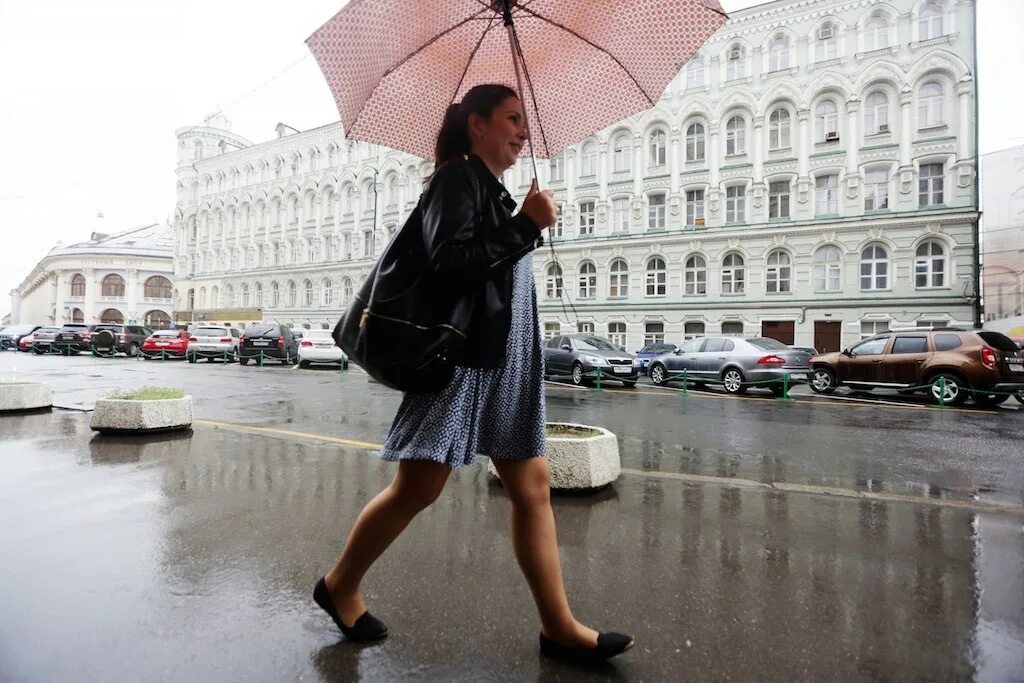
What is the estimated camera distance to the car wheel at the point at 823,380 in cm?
1396

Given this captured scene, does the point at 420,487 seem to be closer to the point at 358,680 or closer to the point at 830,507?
the point at 358,680

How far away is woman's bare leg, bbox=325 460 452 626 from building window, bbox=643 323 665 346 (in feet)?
96.3

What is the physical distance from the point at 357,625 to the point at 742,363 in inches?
547

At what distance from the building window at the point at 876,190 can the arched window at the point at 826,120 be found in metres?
2.64

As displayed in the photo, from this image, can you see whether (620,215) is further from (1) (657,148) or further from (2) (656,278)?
(2) (656,278)

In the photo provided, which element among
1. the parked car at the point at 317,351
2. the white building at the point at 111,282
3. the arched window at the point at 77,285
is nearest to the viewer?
the parked car at the point at 317,351

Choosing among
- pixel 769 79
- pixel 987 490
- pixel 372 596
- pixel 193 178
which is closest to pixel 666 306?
pixel 769 79

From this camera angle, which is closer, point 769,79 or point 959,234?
point 959,234

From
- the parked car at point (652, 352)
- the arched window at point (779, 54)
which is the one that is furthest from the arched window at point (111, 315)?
the arched window at point (779, 54)

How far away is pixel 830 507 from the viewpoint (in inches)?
155

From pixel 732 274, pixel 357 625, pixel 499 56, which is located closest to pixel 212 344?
pixel 732 274

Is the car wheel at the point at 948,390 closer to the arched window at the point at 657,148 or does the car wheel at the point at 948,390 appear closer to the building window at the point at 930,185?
the building window at the point at 930,185

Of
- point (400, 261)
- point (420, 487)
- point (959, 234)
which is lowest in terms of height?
point (420, 487)

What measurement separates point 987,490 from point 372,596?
4.97 meters
